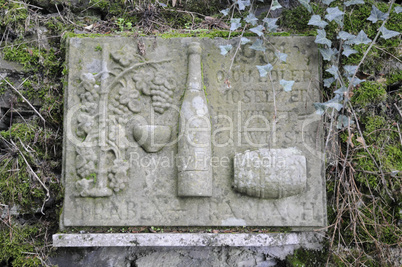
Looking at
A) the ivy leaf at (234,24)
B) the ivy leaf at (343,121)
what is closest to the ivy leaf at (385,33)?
the ivy leaf at (343,121)

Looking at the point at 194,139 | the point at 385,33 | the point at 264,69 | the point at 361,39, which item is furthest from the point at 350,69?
the point at 194,139

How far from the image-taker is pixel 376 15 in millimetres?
2555

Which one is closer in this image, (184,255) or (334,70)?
(334,70)

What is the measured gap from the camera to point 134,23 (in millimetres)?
2934

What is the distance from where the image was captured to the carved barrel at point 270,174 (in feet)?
7.88

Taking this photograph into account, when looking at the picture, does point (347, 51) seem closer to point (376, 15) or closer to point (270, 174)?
point (376, 15)

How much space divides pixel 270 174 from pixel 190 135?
2.07 feet

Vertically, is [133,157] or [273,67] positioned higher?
[273,67]

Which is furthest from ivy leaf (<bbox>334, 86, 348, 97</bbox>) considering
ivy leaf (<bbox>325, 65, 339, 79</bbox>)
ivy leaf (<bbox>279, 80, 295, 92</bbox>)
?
ivy leaf (<bbox>279, 80, 295, 92</bbox>)

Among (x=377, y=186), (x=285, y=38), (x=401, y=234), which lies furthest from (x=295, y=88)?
(x=401, y=234)

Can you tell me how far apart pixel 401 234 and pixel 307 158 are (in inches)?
35.3

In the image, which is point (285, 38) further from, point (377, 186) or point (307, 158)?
point (377, 186)

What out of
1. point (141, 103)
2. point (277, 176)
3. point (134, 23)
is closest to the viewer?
point (277, 176)

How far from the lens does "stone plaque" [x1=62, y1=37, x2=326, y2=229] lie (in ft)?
8.04
